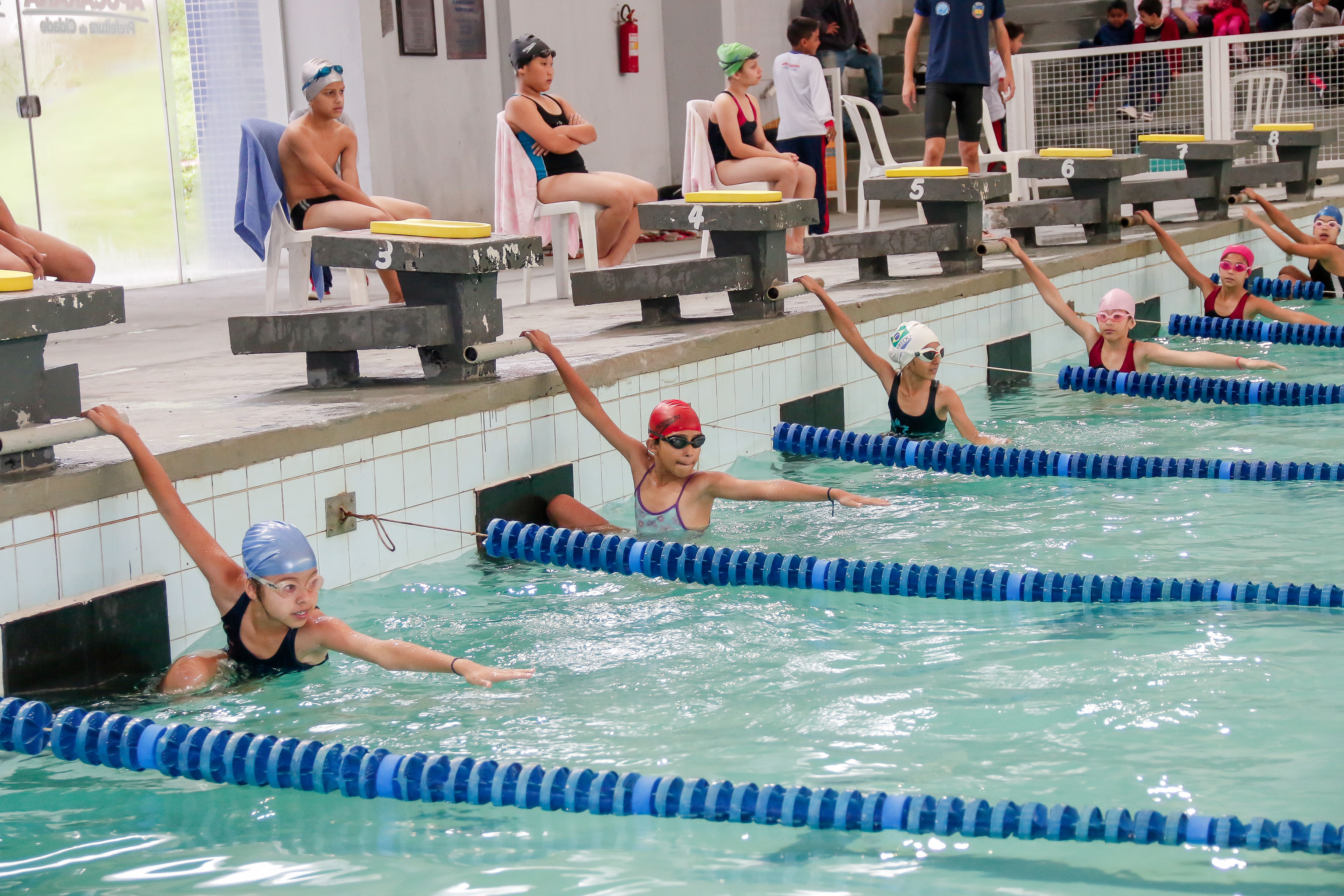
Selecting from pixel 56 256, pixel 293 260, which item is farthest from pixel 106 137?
pixel 56 256

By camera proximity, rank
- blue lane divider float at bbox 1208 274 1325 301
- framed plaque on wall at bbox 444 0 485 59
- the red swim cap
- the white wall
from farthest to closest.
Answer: the white wall
framed plaque on wall at bbox 444 0 485 59
blue lane divider float at bbox 1208 274 1325 301
the red swim cap

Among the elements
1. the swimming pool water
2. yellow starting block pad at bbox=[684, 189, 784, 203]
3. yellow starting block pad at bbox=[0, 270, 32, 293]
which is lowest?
the swimming pool water

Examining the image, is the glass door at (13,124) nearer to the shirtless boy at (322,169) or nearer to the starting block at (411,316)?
the shirtless boy at (322,169)

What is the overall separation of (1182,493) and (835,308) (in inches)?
74.6

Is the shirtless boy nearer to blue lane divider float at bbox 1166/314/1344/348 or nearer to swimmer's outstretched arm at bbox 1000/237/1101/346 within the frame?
swimmer's outstretched arm at bbox 1000/237/1101/346

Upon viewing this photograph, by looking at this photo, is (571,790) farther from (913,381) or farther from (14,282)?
(913,381)

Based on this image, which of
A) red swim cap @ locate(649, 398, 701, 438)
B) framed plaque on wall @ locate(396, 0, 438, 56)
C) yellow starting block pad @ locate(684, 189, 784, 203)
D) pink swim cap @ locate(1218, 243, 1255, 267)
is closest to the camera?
red swim cap @ locate(649, 398, 701, 438)

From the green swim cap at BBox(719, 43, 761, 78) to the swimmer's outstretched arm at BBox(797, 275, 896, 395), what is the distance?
2.78 m

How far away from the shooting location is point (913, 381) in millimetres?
6539

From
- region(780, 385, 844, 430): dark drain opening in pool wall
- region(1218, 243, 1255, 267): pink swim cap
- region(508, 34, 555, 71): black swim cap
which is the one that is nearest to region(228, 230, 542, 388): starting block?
region(780, 385, 844, 430): dark drain opening in pool wall

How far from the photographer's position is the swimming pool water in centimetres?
271

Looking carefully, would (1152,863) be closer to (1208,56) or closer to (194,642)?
(194,642)

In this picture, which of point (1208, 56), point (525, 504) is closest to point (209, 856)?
point (525, 504)

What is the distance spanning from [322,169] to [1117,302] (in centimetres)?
412
